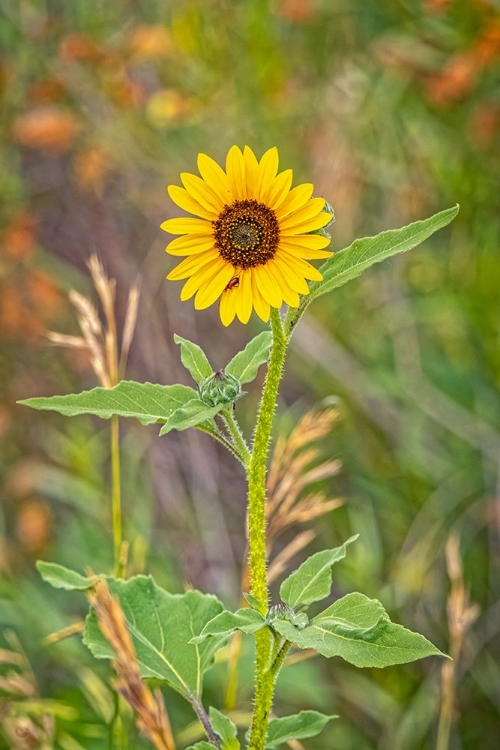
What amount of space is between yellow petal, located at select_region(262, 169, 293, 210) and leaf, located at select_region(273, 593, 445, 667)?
0.46 metres

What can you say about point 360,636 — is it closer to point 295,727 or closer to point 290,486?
point 295,727

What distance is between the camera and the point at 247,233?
1.03 m

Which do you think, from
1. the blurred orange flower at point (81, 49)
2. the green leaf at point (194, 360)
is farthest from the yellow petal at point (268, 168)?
the blurred orange flower at point (81, 49)

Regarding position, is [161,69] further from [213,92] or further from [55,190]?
[55,190]

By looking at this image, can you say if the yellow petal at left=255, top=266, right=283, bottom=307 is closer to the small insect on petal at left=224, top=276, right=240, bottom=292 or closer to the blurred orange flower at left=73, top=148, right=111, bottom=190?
the small insect on petal at left=224, top=276, right=240, bottom=292

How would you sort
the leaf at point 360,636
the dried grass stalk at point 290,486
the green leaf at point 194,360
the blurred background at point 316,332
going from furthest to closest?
the blurred background at point 316,332 → the dried grass stalk at point 290,486 → the green leaf at point 194,360 → the leaf at point 360,636

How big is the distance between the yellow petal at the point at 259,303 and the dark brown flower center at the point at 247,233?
22 millimetres

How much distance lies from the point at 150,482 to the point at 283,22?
1.94m

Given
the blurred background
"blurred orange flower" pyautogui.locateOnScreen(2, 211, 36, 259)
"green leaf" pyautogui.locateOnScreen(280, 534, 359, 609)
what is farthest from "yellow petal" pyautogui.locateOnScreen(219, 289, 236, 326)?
"blurred orange flower" pyautogui.locateOnScreen(2, 211, 36, 259)

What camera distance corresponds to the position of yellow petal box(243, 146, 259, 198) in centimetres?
98

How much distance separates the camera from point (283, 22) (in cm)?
344

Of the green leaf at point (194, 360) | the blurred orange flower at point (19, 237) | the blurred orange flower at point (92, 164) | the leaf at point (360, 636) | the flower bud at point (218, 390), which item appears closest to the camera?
the leaf at point (360, 636)

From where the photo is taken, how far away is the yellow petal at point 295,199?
Answer: 0.97 meters

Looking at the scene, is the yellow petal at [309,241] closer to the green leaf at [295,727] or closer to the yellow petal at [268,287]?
the yellow petal at [268,287]
